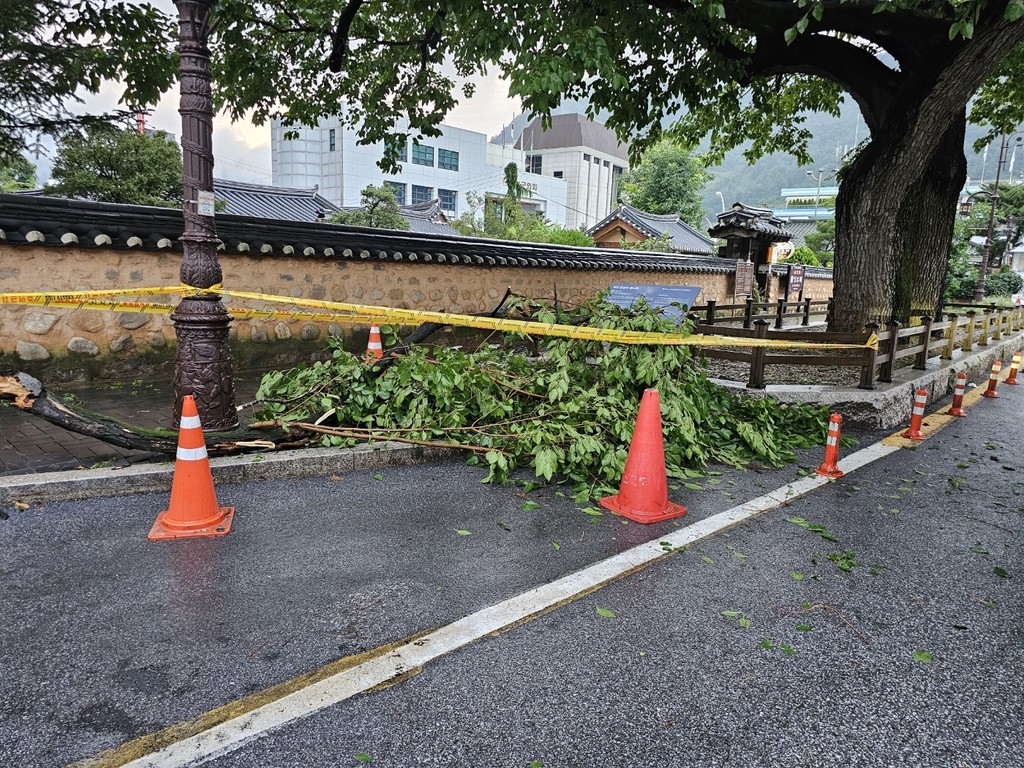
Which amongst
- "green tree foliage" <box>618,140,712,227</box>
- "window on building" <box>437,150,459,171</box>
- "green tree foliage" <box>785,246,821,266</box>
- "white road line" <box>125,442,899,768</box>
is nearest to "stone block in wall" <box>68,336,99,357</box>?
"white road line" <box>125,442,899,768</box>

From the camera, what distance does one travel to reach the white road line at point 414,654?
2.02 meters

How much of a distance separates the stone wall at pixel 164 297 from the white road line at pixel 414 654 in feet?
17.6

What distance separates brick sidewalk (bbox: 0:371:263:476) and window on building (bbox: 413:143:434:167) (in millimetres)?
47584

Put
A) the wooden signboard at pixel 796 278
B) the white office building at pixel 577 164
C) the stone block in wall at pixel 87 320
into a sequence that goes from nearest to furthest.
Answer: the stone block in wall at pixel 87 320 → the wooden signboard at pixel 796 278 → the white office building at pixel 577 164

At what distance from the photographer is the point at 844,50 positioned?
9.16m

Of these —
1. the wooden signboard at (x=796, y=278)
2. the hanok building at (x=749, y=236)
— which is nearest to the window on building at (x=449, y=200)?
the hanok building at (x=749, y=236)

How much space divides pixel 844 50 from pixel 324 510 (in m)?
9.88

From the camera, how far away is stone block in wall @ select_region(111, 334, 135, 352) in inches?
283

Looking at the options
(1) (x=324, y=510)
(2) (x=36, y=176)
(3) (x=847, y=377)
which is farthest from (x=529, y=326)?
(2) (x=36, y=176)

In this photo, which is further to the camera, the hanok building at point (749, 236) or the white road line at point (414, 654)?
the hanok building at point (749, 236)

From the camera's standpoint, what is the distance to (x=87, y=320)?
6.95 meters

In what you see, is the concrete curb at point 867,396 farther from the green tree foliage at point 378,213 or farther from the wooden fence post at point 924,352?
the green tree foliage at point 378,213

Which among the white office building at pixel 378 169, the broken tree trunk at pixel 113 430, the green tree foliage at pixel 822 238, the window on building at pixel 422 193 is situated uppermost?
the white office building at pixel 378 169

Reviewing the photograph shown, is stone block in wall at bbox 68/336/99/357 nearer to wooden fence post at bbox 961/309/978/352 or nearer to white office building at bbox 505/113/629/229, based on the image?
wooden fence post at bbox 961/309/978/352
